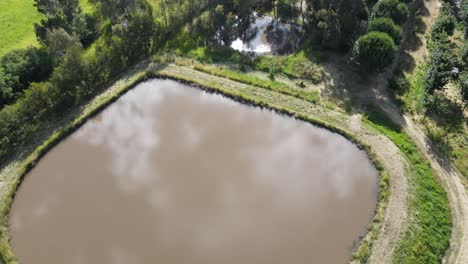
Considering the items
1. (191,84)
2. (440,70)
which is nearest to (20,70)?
(191,84)

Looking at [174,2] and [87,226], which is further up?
[174,2]

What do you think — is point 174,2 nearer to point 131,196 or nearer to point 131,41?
point 131,41

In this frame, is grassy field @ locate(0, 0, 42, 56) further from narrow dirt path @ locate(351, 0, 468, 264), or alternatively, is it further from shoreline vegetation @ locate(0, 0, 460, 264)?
narrow dirt path @ locate(351, 0, 468, 264)

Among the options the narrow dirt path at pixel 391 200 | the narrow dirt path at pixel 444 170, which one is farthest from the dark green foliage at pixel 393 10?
the narrow dirt path at pixel 391 200

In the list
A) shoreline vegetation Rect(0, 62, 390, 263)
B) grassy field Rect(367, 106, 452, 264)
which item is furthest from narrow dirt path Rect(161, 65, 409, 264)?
grassy field Rect(367, 106, 452, 264)

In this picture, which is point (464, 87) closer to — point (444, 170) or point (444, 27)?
point (444, 170)

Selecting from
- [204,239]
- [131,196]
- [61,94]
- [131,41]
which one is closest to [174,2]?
[131,41]

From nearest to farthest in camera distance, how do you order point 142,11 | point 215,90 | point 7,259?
point 7,259
point 215,90
point 142,11
